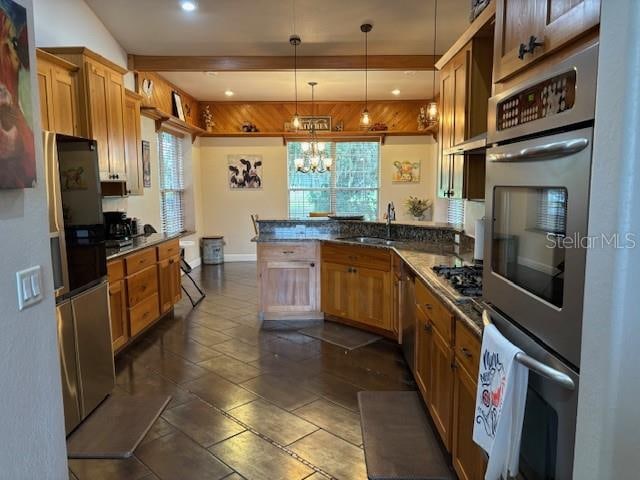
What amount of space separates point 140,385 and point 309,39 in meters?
4.11

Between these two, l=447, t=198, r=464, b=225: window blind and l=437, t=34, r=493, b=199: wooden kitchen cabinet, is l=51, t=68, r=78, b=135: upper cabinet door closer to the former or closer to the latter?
l=437, t=34, r=493, b=199: wooden kitchen cabinet

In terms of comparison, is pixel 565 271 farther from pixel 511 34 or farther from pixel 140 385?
pixel 140 385

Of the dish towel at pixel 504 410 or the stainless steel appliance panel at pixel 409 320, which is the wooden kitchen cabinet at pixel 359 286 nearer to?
the stainless steel appliance panel at pixel 409 320

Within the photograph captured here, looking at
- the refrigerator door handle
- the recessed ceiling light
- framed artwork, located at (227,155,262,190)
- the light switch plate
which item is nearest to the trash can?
framed artwork, located at (227,155,262,190)

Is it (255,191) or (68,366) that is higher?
(255,191)

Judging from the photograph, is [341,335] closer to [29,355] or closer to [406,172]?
[29,355]

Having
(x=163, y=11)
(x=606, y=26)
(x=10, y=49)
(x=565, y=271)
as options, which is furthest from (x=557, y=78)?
(x=163, y=11)

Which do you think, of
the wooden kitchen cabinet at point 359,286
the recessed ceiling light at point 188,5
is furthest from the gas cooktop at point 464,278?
the recessed ceiling light at point 188,5

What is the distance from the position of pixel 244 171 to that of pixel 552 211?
7723 millimetres

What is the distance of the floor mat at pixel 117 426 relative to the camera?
237 centimetres

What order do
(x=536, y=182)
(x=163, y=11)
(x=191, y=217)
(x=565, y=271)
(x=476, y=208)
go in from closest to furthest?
(x=565, y=271) < (x=536, y=182) < (x=476, y=208) < (x=163, y=11) < (x=191, y=217)

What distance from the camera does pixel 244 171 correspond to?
27.8 ft

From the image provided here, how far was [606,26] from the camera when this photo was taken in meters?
0.86

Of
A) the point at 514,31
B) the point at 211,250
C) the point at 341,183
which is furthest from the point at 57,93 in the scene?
the point at 341,183
